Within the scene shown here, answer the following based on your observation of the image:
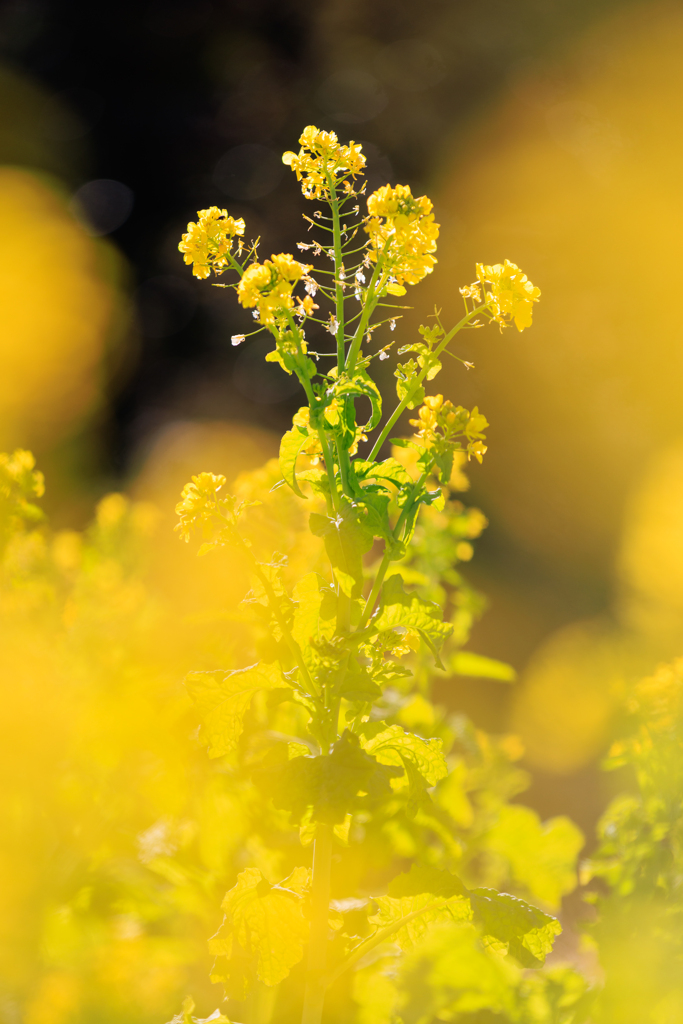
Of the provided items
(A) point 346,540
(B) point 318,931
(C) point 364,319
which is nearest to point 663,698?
(B) point 318,931

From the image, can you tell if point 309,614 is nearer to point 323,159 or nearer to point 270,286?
point 270,286

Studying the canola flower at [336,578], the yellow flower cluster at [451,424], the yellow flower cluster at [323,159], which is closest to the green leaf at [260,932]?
the canola flower at [336,578]

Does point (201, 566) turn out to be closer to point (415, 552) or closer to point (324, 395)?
point (415, 552)

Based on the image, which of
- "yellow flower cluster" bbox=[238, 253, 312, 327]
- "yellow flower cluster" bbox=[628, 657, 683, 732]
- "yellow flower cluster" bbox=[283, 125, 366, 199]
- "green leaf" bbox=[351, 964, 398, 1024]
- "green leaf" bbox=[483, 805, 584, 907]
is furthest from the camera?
"green leaf" bbox=[483, 805, 584, 907]

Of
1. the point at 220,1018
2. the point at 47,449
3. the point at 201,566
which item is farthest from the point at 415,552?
the point at 47,449

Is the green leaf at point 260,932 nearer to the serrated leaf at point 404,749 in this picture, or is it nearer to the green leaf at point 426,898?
the green leaf at point 426,898

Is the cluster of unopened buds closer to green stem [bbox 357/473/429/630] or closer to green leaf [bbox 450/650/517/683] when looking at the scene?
green stem [bbox 357/473/429/630]

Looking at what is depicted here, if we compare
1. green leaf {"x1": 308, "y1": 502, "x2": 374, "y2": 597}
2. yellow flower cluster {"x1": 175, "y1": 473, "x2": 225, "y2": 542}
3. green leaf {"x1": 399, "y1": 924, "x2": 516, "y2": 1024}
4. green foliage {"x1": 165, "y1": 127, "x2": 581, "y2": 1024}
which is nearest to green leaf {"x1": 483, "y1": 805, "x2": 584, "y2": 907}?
green leaf {"x1": 399, "y1": 924, "x2": 516, "y2": 1024}

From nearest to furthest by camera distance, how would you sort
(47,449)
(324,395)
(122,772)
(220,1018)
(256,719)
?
(324,395) → (220,1018) → (256,719) → (122,772) → (47,449)
